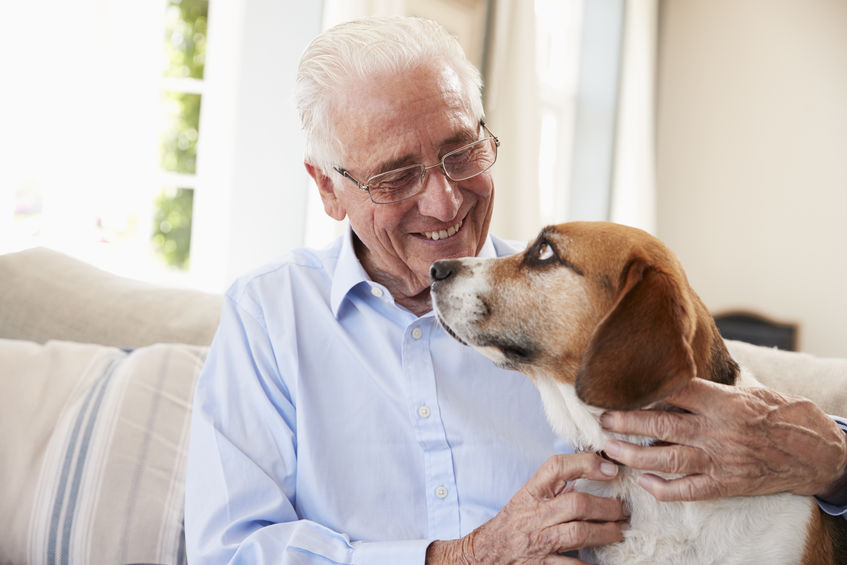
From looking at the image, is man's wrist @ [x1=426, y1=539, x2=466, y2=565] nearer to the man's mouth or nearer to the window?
the man's mouth

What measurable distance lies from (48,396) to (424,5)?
2.21 m

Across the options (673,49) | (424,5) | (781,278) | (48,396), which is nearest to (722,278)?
(781,278)

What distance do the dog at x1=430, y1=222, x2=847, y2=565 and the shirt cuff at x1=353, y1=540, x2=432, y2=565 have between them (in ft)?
0.81

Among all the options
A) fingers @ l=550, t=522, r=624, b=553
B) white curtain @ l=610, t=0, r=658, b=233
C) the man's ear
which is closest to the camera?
fingers @ l=550, t=522, r=624, b=553

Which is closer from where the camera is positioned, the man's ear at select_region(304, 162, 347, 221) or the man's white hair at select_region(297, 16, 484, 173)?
the man's white hair at select_region(297, 16, 484, 173)

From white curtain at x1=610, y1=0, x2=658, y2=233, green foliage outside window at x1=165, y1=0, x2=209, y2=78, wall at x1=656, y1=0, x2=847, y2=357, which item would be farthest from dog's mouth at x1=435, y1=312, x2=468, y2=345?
wall at x1=656, y1=0, x2=847, y2=357

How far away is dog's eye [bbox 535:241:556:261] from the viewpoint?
1179mm

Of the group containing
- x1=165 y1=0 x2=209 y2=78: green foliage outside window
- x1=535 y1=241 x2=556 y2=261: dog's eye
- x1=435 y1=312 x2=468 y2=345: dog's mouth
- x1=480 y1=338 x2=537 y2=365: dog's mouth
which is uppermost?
x1=165 y1=0 x2=209 y2=78: green foliage outside window

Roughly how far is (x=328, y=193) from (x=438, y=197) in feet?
0.96

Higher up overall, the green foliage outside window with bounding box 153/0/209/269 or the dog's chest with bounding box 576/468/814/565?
the green foliage outside window with bounding box 153/0/209/269

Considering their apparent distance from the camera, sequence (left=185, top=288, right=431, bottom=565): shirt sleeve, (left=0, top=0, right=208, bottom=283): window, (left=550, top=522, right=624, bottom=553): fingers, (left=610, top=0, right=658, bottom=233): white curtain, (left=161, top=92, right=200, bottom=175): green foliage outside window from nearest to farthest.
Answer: (left=550, top=522, right=624, bottom=553): fingers
(left=185, top=288, right=431, bottom=565): shirt sleeve
(left=0, top=0, right=208, bottom=283): window
(left=161, top=92, right=200, bottom=175): green foliage outside window
(left=610, top=0, right=658, bottom=233): white curtain

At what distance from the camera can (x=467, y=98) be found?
140 centimetres

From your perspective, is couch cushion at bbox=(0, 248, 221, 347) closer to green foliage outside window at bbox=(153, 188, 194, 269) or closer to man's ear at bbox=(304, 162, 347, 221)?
man's ear at bbox=(304, 162, 347, 221)

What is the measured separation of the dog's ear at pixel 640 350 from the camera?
93 centimetres
